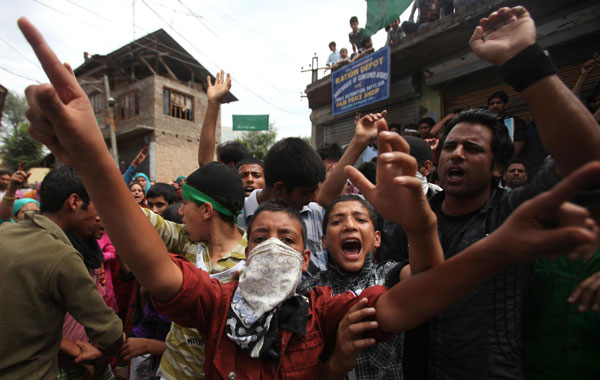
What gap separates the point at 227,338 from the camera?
1.33 meters

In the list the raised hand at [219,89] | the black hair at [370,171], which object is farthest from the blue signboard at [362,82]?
the raised hand at [219,89]

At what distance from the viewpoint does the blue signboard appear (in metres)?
7.73

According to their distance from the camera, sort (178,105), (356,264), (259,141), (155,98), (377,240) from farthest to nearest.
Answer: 1. (259,141)
2. (178,105)
3. (155,98)
4. (377,240)
5. (356,264)

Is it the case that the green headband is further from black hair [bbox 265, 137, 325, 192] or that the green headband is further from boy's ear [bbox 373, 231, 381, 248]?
boy's ear [bbox 373, 231, 381, 248]

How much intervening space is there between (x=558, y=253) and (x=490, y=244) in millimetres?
172

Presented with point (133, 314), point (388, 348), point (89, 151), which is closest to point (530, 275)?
point (388, 348)

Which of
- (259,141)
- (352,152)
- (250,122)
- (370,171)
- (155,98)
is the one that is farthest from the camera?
(259,141)

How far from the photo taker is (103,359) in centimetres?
203

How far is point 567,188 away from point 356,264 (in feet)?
4.25

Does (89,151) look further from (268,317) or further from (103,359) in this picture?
(103,359)

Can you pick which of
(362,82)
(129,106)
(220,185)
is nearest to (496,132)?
(220,185)

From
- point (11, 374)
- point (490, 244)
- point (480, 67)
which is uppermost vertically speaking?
point (480, 67)

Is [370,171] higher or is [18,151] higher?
[18,151]

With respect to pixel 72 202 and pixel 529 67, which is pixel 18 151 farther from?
pixel 529 67
